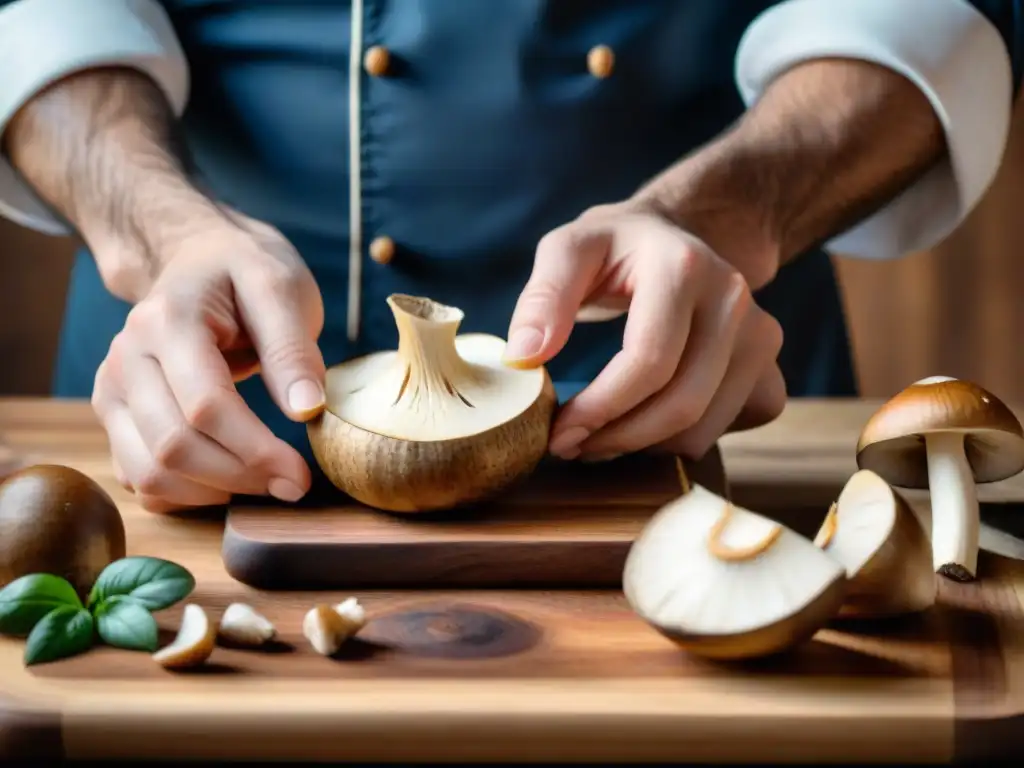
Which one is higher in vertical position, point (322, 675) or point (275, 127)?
point (275, 127)

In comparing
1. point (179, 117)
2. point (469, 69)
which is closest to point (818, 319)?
point (469, 69)

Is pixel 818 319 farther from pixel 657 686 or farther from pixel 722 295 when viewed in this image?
pixel 657 686

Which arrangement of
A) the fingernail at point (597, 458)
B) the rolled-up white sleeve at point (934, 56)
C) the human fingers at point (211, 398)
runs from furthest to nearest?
the rolled-up white sleeve at point (934, 56), the fingernail at point (597, 458), the human fingers at point (211, 398)

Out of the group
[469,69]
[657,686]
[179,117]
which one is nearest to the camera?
[657,686]

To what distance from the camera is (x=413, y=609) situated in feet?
2.75

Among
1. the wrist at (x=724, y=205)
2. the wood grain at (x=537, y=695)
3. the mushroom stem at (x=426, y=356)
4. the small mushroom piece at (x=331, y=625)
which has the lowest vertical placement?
the wood grain at (x=537, y=695)

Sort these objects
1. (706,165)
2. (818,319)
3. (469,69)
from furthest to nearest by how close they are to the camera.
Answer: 1. (818,319)
2. (469,69)
3. (706,165)

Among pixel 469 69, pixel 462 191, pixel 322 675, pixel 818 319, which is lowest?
pixel 322 675

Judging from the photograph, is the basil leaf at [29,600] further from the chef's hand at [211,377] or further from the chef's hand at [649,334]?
the chef's hand at [649,334]

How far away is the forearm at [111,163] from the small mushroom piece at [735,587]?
0.63 m

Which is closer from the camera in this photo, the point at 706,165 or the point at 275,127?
the point at 706,165

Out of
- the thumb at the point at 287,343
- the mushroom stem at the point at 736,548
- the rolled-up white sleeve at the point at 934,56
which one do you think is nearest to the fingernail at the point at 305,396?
the thumb at the point at 287,343

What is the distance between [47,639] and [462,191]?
0.77 meters

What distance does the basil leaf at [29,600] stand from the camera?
0.77 m
